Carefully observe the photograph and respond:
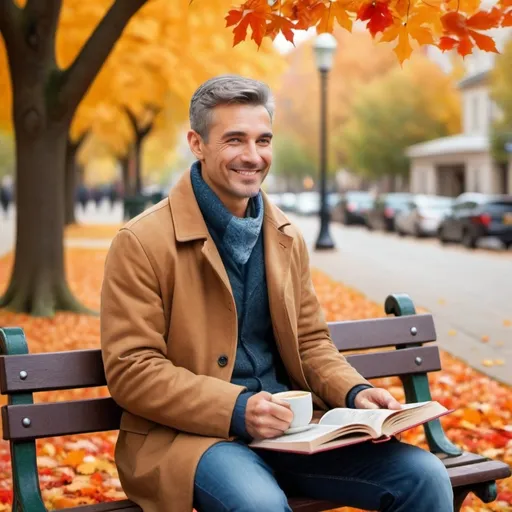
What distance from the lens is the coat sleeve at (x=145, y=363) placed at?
3.21 meters

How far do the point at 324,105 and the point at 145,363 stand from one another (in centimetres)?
2411

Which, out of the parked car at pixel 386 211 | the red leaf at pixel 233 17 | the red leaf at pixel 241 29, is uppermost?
the red leaf at pixel 233 17

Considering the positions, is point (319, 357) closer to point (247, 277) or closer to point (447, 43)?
point (247, 277)

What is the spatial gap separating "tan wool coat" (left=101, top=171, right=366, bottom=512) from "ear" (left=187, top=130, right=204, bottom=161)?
0.08 meters

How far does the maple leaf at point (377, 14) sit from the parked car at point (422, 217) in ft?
92.8

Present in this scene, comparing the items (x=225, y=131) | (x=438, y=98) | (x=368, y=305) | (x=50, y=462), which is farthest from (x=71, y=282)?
(x=438, y=98)

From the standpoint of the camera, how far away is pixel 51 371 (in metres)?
3.52

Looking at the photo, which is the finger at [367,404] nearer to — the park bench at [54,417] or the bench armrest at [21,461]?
the park bench at [54,417]

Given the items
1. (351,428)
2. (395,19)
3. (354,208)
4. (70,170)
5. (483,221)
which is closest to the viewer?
(351,428)

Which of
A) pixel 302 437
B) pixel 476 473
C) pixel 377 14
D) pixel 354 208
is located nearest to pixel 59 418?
pixel 302 437

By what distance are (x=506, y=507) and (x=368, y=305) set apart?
8.52 meters

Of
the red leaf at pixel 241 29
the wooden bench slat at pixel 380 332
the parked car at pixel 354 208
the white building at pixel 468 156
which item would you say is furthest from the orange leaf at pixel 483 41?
the white building at pixel 468 156

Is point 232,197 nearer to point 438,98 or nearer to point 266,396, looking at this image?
point 266,396

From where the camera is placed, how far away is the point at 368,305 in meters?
13.3
